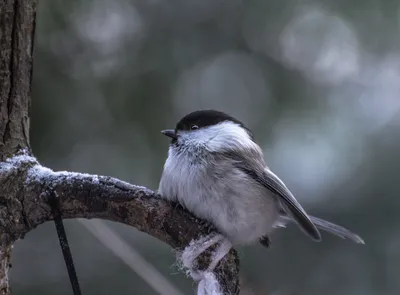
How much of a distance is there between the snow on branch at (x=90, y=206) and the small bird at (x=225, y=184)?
4 centimetres

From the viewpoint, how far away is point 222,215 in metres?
0.99

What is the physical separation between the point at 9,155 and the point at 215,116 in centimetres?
40

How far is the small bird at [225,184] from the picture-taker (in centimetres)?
99

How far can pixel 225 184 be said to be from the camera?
1.02 m

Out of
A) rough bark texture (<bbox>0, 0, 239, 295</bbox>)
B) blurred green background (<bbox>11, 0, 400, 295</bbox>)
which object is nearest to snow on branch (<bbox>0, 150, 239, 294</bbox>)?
rough bark texture (<bbox>0, 0, 239, 295</bbox>)

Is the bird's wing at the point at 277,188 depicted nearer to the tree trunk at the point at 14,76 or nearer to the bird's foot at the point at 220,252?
the bird's foot at the point at 220,252

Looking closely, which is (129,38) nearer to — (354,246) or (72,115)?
(72,115)

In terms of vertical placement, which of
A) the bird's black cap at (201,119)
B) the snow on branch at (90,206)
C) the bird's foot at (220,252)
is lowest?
the bird's foot at (220,252)

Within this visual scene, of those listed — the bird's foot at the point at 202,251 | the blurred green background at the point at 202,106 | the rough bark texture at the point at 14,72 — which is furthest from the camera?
the blurred green background at the point at 202,106

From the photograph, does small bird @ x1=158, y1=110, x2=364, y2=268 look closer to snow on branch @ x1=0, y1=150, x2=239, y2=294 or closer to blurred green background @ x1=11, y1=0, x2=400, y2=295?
snow on branch @ x1=0, y1=150, x2=239, y2=294

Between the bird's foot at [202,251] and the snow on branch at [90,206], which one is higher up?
the snow on branch at [90,206]

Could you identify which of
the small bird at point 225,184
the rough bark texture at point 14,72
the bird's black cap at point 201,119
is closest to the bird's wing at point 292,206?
the small bird at point 225,184

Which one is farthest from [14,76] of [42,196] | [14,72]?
[42,196]

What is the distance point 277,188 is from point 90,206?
0.38 metres
